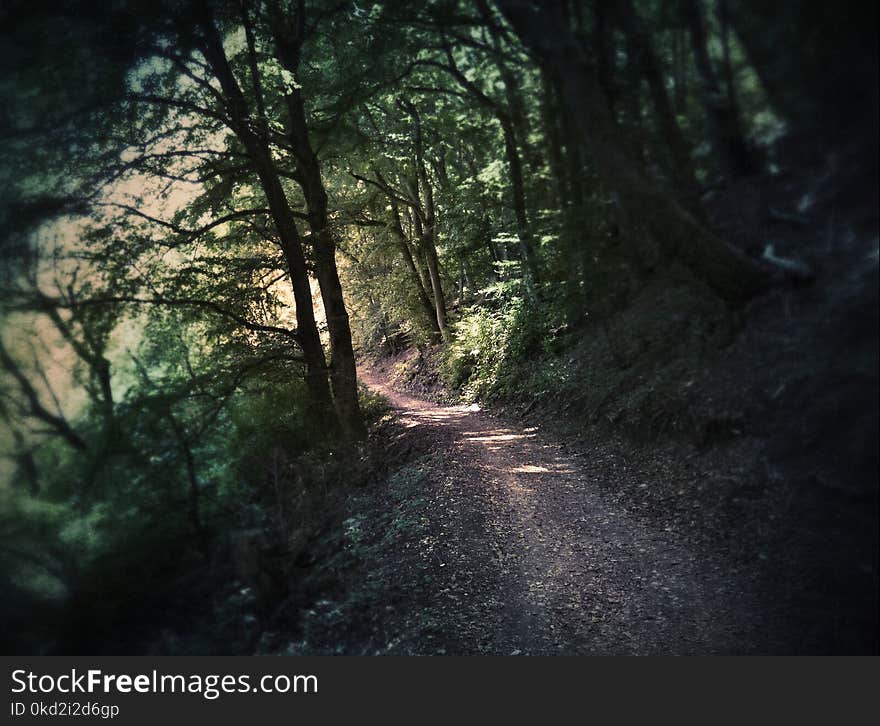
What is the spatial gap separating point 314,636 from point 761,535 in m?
3.26

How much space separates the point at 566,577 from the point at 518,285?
125 inches

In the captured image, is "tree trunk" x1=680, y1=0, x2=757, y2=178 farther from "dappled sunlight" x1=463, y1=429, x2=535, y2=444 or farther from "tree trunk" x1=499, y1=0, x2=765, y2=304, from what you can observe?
"dappled sunlight" x1=463, y1=429, x2=535, y2=444

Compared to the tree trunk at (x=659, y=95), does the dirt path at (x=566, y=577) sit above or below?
below

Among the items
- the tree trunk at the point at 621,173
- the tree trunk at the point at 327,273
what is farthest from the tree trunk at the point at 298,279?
the tree trunk at the point at 621,173

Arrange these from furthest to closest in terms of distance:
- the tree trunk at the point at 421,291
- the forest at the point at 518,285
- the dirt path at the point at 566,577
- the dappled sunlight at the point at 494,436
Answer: the tree trunk at the point at 421,291
the dappled sunlight at the point at 494,436
the dirt path at the point at 566,577
the forest at the point at 518,285

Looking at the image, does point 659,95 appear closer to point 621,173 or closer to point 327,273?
point 621,173

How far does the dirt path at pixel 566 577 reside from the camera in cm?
386

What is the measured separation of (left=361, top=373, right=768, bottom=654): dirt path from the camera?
386cm

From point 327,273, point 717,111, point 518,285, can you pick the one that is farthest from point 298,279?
point 717,111

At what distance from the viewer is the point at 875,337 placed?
2721mm

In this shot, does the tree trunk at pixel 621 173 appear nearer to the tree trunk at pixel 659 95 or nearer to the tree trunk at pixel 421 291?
the tree trunk at pixel 659 95

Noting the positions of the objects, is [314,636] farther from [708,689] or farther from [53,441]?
[708,689]

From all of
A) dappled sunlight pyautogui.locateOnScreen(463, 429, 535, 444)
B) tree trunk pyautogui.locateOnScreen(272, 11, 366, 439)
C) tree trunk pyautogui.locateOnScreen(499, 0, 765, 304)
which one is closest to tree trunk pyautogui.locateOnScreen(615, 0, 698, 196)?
tree trunk pyautogui.locateOnScreen(499, 0, 765, 304)

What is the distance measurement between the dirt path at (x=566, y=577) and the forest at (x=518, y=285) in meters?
0.04
